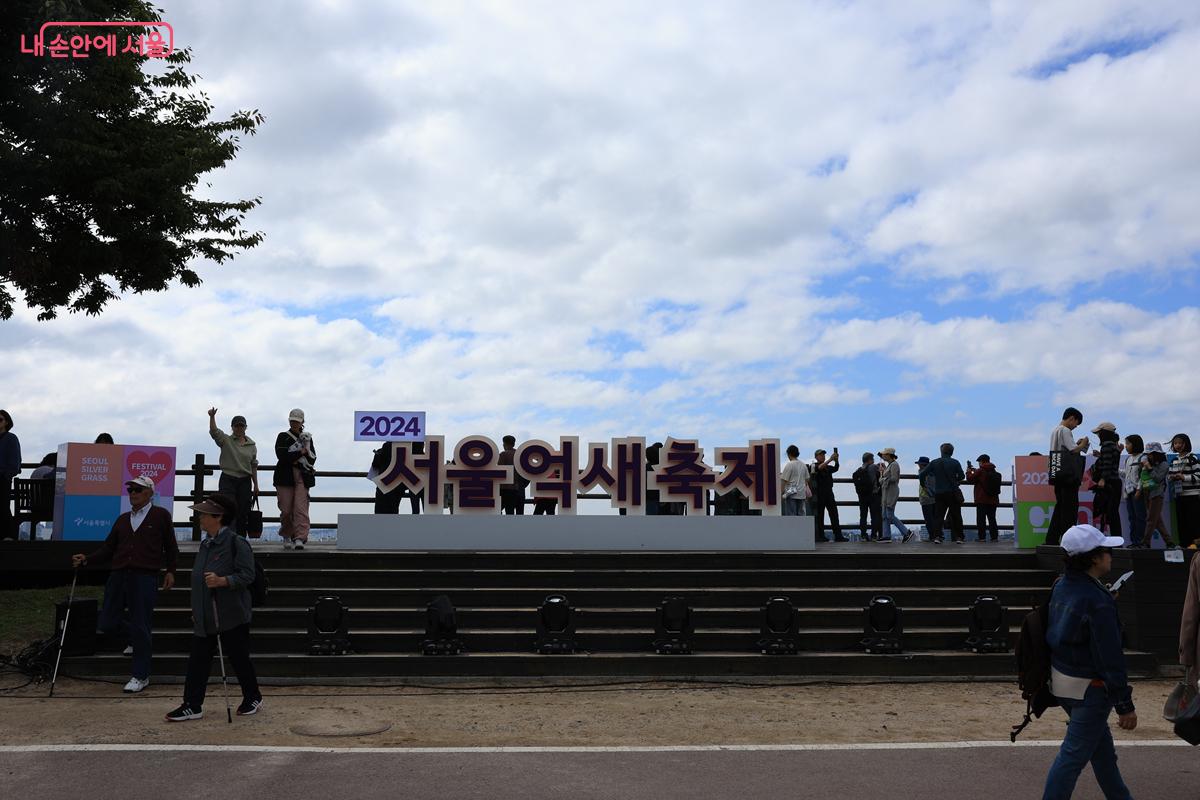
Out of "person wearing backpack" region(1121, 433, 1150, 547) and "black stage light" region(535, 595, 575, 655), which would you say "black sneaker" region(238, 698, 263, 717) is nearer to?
"black stage light" region(535, 595, 575, 655)

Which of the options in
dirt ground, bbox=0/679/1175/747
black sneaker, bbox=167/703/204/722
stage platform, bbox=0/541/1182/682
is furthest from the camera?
stage platform, bbox=0/541/1182/682

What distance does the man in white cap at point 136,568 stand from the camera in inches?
386

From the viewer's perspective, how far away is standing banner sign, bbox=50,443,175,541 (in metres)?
14.8

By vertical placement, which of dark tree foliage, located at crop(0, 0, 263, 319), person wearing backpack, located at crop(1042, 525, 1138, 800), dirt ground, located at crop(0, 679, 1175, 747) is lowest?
dirt ground, located at crop(0, 679, 1175, 747)

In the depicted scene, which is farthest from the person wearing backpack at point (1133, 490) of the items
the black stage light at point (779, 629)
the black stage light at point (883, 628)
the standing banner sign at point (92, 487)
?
the standing banner sign at point (92, 487)

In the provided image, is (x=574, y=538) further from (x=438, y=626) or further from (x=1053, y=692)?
(x=1053, y=692)

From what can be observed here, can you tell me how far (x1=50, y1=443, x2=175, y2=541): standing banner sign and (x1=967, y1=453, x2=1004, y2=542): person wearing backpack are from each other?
15.0 metres

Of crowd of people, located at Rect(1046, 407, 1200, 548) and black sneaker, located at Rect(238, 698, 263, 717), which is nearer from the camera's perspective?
black sneaker, located at Rect(238, 698, 263, 717)

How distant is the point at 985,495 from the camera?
20.1m

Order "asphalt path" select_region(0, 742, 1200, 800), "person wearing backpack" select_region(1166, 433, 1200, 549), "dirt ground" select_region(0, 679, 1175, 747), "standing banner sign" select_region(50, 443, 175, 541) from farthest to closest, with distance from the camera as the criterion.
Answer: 1. "standing banner sign" select_region(50, 443, 175, 541)
2. "person wearing backpack" select_region(1166, 433, 1200, 549)
3. "dirt ground" select_region(0, 679, 1175, 747)
4. "asphalt path" select_region(0, 742, 1200, 800)

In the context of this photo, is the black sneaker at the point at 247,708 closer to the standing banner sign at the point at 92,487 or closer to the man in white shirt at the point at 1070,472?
the standing banner sign at the point at 92,487

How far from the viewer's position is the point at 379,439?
1773cm

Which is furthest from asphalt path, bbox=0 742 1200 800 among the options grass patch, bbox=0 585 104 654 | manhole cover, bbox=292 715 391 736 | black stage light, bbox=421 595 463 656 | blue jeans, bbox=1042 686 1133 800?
A: grass patch, bbox=0 585 104 654

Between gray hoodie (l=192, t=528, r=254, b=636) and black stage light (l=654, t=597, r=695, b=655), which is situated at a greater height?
gray hoodie (l=192, t=528, r=254, b=636)
